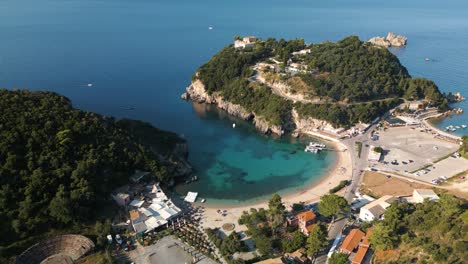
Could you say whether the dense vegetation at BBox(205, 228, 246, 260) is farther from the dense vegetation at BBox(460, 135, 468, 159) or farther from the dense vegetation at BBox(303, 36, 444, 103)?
the dense vegetation at BBox(460, 135, 468, 159)

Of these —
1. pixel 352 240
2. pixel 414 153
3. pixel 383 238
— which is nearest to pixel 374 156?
pixel 414 153

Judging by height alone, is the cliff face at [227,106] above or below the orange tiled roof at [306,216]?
above

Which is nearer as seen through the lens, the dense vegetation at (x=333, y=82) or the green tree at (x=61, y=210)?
the green tree at (x=61, y=210)

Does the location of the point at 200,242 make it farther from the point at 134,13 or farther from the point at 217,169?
the point at 134,13

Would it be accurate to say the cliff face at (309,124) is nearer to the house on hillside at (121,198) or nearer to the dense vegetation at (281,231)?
the dense vegetation at (281,231)

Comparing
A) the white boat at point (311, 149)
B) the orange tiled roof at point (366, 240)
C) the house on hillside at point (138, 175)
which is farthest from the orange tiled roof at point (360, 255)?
the house on hillside at point (138, 175)

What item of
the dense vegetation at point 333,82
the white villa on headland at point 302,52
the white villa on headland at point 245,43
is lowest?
the dense vegetation at point 333,82

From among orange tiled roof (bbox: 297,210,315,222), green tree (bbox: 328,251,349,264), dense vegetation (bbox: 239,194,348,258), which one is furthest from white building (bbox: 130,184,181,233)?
green tree (bbox: 328,251,349,264)

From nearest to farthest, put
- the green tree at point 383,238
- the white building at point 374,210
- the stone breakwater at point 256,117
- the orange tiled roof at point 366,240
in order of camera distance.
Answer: the green tree at point 383,238 < the orange tiled roof at point 366,240 < the white building at point 374,210 < the stone breakwater at point 256,117
